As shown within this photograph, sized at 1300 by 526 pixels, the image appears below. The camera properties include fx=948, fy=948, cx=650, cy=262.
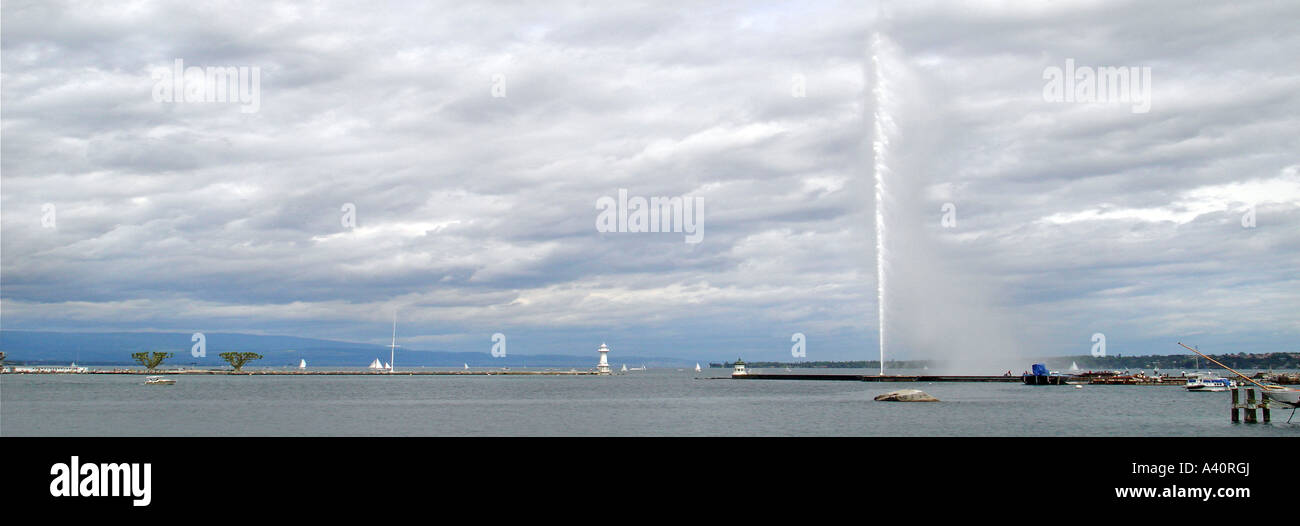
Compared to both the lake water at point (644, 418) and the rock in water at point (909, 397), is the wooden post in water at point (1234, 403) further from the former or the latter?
the rock in water at point (909, 397)

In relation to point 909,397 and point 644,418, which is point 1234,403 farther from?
point 644,418
